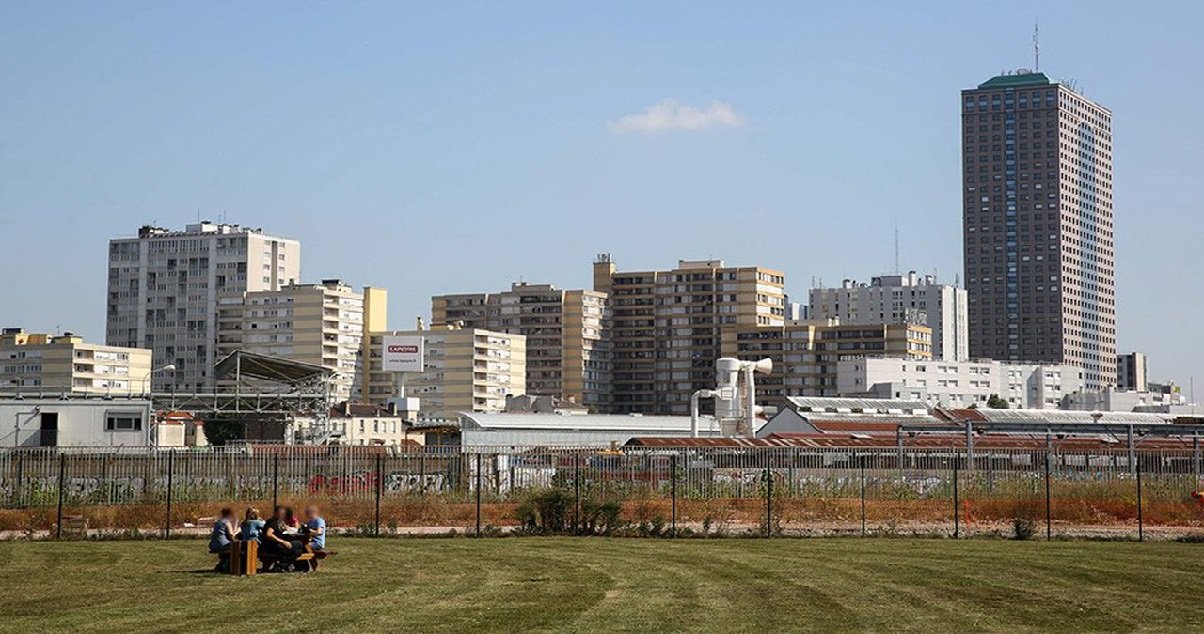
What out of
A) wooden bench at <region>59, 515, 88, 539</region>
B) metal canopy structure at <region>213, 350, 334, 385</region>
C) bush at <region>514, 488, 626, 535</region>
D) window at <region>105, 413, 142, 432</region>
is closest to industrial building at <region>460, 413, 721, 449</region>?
metal canopy structure at <region>213, 350, 334, 385</region>

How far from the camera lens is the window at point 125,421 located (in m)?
78.6

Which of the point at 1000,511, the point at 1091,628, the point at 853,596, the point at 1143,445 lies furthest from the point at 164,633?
the point at 1143,445

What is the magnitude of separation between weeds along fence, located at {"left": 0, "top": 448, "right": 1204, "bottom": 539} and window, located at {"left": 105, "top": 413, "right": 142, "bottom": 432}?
25498 mm

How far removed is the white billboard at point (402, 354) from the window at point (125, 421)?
8101 centimetres

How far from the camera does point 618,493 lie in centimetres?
4756

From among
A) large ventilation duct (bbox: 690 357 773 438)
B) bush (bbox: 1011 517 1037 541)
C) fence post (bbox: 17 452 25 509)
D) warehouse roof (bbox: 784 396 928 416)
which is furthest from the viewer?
warehouse roof (bbox: 784 396 928 416)

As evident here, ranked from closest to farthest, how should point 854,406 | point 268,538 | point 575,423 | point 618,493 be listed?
point 268,538 < point 618,493 < point 854,406 < point 575,423

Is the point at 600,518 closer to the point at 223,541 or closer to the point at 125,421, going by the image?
the point at 223,541

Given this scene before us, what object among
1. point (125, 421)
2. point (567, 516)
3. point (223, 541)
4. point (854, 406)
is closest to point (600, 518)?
point (567, 516)

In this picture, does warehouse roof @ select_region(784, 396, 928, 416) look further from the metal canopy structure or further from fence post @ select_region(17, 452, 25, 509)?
fence post @ select_region(17, 452, 25, 509)

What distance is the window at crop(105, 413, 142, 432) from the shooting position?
258ft

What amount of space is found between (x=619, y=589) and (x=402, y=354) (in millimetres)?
137926

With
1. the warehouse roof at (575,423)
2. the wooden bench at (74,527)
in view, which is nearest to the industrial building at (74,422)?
the wooden bench at (74,527)

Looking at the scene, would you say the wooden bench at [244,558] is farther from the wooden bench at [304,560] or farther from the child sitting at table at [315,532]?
the child sitting at table at [315,532]
